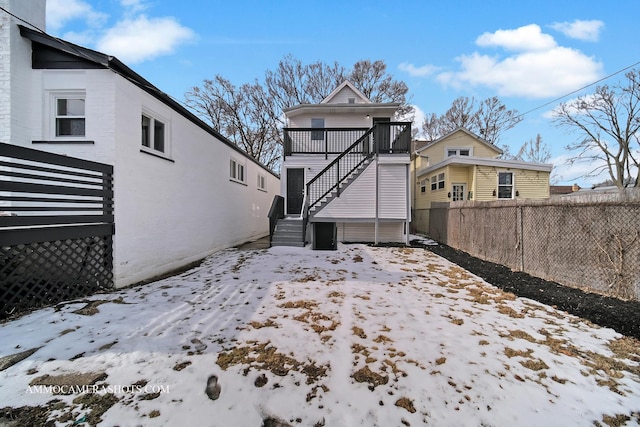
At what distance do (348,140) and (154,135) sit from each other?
7606mm

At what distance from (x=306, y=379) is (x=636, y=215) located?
17.8ft

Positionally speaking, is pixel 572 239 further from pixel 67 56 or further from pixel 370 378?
pixel 67 56

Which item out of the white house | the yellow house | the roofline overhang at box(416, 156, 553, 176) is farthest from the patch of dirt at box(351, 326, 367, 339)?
the roofline overhang at box(416, 156, 553, 176)

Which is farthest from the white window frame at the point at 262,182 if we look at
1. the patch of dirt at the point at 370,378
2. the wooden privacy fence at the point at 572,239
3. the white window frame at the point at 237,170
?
the patch of dirt at the point at 370,378

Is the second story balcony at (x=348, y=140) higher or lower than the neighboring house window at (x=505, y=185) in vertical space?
higher

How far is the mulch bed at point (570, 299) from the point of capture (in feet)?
12.1

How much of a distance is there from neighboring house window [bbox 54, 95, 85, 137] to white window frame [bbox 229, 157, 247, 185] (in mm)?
5907

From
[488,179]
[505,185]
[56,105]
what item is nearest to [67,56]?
[56,105]

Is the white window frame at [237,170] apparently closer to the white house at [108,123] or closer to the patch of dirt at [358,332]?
the white house at [108,123]

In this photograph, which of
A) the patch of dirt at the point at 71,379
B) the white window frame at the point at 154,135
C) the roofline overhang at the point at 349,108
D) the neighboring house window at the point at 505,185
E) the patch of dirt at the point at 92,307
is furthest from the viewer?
the neighboring house window at the point at 505,185

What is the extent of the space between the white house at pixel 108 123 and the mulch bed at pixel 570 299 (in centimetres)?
725

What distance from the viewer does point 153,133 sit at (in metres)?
6.39

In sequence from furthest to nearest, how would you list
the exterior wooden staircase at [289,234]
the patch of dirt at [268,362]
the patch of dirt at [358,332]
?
the exterior wooden staircase at [289,234] → the patch of dirt at [358,332] → the patch of dirt at [268,362]

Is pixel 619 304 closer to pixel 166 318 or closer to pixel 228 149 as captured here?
pixel 166 318
